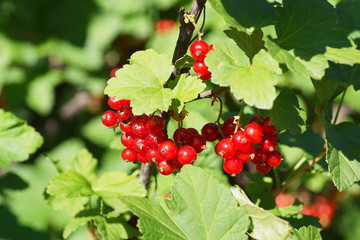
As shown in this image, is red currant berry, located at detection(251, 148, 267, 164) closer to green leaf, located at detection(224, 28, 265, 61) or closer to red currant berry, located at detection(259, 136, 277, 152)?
red currant berry, located at detection(259, 136, 277, 152)

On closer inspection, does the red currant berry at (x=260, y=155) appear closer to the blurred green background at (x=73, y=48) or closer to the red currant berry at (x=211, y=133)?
the red currant berry at (x=211, y=133)

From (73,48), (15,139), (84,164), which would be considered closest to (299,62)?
(84,164)

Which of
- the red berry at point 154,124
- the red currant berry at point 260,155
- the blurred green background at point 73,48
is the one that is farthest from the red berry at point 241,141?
the blurred green background at point 73,48

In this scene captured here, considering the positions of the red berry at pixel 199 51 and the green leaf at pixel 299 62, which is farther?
the red berry at pixel 199 51

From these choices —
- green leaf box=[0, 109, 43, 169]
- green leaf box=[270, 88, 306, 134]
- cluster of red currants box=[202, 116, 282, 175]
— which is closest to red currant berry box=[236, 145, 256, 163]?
cluster of red currants box=[202, 116, 282, 175]

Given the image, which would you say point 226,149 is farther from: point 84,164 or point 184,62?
point 84,164

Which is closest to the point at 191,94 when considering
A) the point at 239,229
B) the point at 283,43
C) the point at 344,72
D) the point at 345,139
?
the point at 283,43
